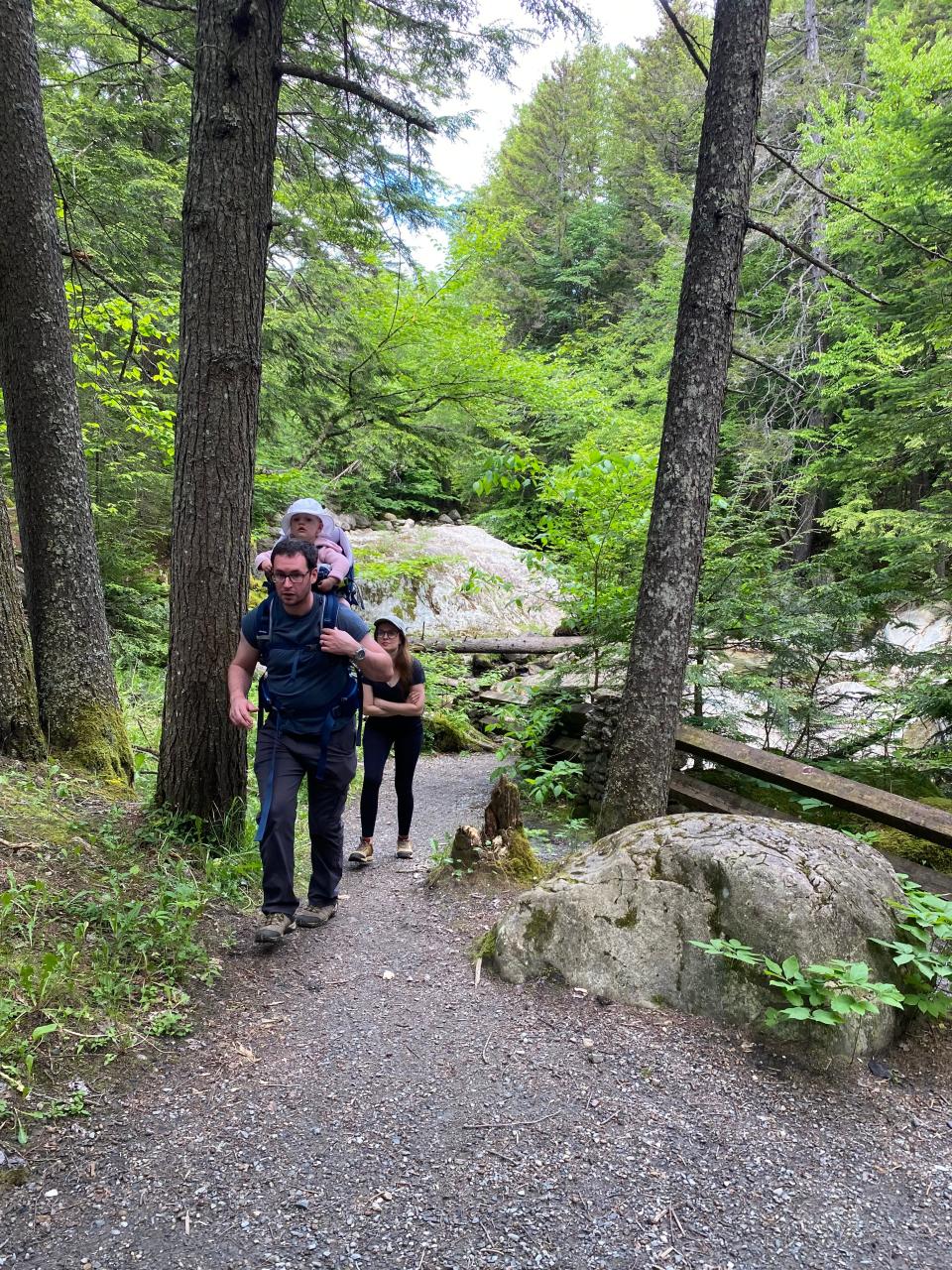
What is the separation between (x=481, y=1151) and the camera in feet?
7.14

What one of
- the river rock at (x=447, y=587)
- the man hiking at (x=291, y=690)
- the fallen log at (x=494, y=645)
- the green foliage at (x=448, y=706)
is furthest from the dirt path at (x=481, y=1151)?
the river rock at (x=447, y=587)

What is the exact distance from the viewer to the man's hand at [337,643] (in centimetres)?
333

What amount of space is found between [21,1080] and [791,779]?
4.30 metres

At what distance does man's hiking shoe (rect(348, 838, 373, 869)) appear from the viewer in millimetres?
5027

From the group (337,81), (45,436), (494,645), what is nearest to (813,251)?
(494,645)

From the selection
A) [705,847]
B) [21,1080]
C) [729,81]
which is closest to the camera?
[21,1080]

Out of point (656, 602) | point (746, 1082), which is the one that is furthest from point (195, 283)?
point (746, 1082)

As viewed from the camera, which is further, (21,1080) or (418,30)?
(418,30)

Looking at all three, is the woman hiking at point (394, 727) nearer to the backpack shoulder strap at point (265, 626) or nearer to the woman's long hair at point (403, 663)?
the woman's long hair at point (403, 663)

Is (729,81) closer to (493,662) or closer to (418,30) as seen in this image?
(418,30)

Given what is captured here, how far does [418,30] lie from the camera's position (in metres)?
4.93

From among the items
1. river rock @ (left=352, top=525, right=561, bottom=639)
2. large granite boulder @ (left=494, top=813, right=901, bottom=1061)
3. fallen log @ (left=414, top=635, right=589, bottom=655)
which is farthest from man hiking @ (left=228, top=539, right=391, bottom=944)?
fallen log @ (left=414, top=635, right=589, bottom=655)

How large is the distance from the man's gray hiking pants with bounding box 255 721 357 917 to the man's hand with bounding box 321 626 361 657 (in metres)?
0.50

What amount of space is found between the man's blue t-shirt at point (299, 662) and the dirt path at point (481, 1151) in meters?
1.25
